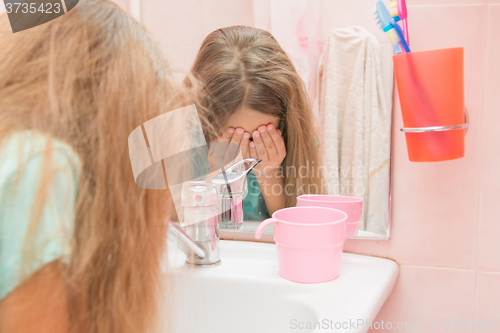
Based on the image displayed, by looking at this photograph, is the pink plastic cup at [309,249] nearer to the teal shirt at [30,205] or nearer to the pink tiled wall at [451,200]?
the pink tiled wall at [451,200]

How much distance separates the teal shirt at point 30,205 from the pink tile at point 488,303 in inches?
26.1

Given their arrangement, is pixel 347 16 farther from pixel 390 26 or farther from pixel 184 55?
pixel 184 55

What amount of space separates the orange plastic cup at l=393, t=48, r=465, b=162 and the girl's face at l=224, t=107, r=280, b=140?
248 millimetres

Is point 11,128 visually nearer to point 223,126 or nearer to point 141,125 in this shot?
point 141,125

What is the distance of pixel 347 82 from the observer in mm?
656

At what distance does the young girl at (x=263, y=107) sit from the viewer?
0.68 metres

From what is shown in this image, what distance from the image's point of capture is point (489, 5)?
23.0 inches

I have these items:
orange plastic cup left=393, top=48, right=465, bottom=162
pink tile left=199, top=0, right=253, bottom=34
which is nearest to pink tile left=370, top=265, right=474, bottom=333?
orange plastic cup left=393, top=48, right=465, bottom=162

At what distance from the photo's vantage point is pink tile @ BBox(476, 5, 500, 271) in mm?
586

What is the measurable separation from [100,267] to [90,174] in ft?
0.29

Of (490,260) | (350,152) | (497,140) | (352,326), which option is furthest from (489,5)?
(352,326)

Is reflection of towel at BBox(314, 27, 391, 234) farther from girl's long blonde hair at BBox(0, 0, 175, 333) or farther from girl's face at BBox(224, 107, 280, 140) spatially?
girl's long blonde hair at BBox(0, 0, 175, 333)

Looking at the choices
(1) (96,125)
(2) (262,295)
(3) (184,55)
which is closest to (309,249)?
(2) (262,295)

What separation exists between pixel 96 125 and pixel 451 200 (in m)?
0.59
